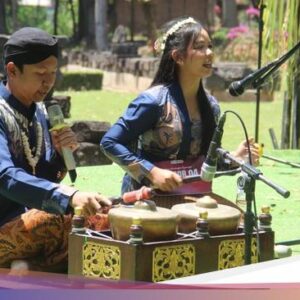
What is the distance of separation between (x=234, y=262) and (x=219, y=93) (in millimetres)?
13727

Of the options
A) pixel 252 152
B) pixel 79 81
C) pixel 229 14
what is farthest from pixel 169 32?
pixel 229 14

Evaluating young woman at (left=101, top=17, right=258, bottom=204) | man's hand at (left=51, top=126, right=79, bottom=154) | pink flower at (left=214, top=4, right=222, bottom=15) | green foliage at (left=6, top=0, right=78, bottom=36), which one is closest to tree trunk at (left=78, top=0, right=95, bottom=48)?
green foliage at (left=6, top=0, right=78, bottom=36)

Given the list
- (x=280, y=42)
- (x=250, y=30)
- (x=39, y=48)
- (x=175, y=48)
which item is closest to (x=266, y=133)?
(x=280, y=42)

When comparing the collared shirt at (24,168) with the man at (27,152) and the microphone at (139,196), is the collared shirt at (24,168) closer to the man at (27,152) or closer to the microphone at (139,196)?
the man at (27,152)

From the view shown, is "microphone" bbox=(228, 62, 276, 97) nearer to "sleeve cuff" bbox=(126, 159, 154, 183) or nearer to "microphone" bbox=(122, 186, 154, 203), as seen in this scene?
"sleeve cuff" bbox=(126, 159, 154, 183)

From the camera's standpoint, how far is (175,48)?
4.27 m

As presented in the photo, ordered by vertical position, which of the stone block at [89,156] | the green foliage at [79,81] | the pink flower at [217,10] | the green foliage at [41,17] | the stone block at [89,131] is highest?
the pink flower at [217,10]

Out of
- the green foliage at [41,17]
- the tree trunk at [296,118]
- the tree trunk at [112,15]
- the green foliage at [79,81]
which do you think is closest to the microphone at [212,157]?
the tree trunk at [296,118]

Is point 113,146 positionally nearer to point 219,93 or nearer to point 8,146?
point 8,146

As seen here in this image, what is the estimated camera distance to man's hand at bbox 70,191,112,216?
316 centimetres

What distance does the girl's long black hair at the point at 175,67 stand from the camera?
4.23 metres

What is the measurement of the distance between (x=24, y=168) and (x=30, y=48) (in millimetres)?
475

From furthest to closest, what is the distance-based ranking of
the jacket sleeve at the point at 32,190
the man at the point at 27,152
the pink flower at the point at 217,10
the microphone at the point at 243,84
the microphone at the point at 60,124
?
the pink flower at the point at 217,10, the microphone at the point at 243,84, the microphone at the point at 60,124, the man at the point at 27,152, the jacket sleeve at the point at 32,190

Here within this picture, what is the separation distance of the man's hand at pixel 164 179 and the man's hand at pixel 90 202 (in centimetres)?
44
